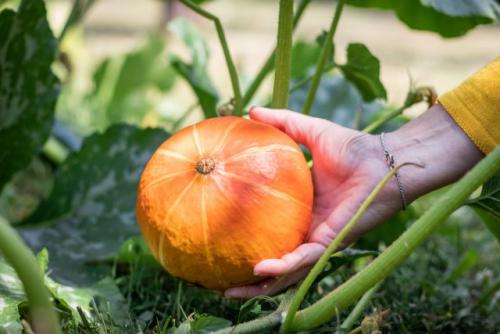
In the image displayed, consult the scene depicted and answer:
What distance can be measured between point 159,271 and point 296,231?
1.38 feet

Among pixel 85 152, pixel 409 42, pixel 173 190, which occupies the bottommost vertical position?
pixel 409 42

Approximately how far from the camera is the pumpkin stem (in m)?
1.17

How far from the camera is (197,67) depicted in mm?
1777

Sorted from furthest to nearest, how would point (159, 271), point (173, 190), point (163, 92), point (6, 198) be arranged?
point (163, 92), point (6, 198), point (159, 271), point (173, 190)

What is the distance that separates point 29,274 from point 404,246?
1.57 ft

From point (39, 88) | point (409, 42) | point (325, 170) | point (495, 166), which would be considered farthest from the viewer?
point (409, 42)

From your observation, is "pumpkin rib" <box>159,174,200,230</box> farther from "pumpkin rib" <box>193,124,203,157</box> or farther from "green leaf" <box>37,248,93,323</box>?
"green leaf" <box>37,248,93,323</box>

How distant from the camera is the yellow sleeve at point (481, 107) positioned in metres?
1.24

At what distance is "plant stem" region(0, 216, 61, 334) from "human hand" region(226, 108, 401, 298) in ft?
1.17

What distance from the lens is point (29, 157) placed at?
1668 millimetres

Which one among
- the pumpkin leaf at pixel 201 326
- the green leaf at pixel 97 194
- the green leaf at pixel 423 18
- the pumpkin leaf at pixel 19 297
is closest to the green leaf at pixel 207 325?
the pumpkin leaf at pixel 201 326

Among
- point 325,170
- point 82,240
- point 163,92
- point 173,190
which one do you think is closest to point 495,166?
point 325,170

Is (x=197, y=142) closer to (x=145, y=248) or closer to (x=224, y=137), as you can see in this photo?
(x=224, y=137)

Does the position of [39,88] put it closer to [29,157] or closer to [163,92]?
[29,157]
